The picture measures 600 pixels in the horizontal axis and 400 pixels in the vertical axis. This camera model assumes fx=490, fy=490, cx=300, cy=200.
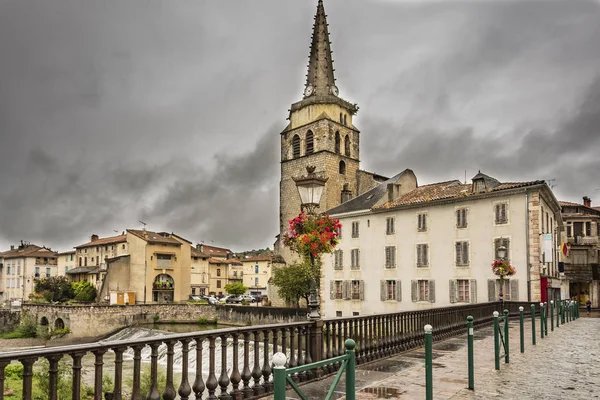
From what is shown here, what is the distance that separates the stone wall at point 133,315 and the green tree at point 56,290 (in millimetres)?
9270

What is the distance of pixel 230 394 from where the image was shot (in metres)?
6.28

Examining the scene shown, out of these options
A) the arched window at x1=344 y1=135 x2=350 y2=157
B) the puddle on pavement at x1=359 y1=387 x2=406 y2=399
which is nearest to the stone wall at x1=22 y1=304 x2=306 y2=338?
the arched window at x1=344 y1=135 x2=350 y2=157

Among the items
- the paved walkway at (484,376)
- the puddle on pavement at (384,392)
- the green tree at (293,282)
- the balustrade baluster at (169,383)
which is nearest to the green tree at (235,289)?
the green tree at (293,282)

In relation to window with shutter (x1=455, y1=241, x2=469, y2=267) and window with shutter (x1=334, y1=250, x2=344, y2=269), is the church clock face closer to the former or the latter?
window with shutter (x1=334, y1=250, x2=344, y2=269)

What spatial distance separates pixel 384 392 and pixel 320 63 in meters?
54.5

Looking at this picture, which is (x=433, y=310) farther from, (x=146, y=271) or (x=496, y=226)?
(x=146, y=271)

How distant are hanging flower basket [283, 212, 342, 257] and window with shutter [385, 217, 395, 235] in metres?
26.6

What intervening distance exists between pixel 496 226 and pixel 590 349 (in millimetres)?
18871

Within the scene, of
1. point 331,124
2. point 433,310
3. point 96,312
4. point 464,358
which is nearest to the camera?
point 464,358

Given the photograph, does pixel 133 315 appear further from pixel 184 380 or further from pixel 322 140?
pixel 184 380

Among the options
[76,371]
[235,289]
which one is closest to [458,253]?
[76,371]

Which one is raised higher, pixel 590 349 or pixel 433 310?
pixel 433 310

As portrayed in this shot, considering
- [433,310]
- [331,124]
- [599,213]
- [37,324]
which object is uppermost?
[331,124]

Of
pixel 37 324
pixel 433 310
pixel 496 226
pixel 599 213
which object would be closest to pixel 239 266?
pixel 37 324
